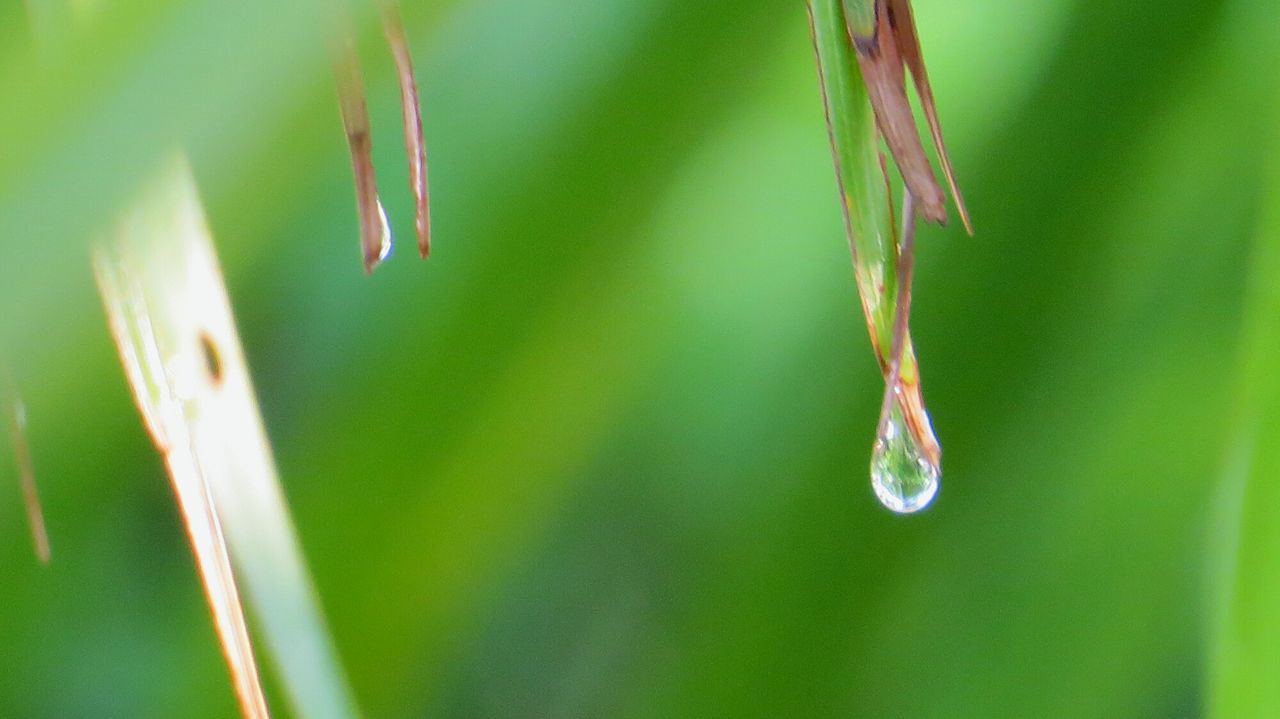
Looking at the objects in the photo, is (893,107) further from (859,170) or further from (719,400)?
(719,400)

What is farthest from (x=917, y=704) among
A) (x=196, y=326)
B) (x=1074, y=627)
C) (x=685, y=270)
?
(x=196, y=326)

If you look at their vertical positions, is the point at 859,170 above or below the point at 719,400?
above

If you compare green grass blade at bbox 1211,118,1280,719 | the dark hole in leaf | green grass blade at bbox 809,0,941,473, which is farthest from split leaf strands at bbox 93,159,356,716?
green grass blade at bbox 1211,118,1280,719

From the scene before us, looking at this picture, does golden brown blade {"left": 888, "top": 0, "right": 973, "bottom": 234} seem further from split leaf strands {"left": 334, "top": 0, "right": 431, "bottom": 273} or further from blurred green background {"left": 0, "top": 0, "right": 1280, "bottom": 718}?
blurred green background {"left": 0, "top": 0, "right": 1280, "bottom": 718}

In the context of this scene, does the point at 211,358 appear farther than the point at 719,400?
No

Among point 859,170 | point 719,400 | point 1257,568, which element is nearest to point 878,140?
point 859,170

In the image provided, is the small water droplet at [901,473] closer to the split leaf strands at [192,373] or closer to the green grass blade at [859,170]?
the green grass blade at [859,170]

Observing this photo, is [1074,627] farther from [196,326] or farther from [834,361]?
[196,326]

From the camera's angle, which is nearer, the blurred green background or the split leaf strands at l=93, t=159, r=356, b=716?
the split leaf strands at l=93, t=159, r=356, b=716
